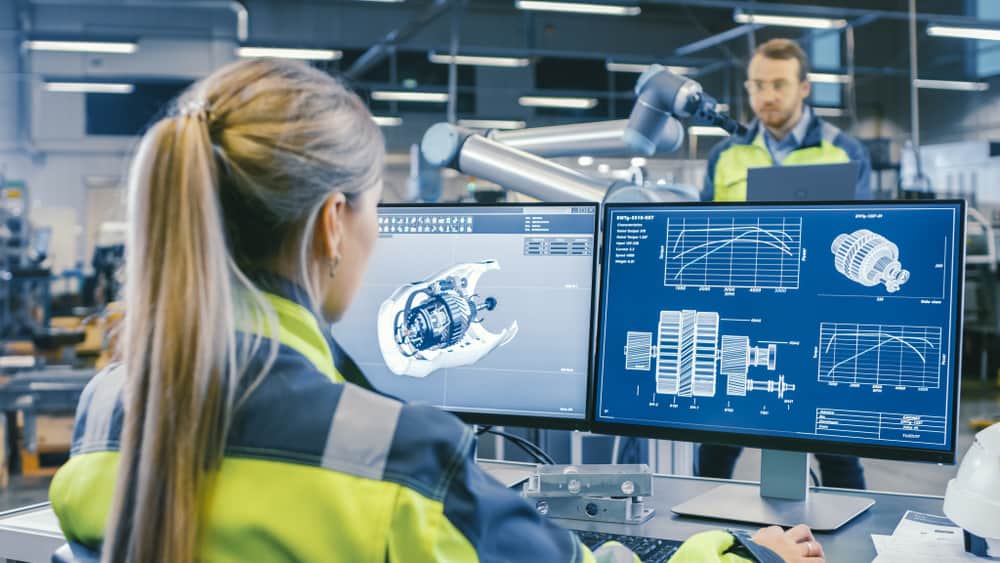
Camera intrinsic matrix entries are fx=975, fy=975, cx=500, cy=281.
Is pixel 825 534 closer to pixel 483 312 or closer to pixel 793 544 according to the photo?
pixel 793 544

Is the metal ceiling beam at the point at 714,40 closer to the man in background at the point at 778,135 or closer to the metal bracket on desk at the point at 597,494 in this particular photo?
the man in background at the point at 778,135

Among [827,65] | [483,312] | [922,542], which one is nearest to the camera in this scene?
[922,542]

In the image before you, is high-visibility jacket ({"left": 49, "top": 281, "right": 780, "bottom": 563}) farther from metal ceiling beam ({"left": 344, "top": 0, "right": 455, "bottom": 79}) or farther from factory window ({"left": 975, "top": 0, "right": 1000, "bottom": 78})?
metal ceiling beam ({"left": 344, "top": 0, "right": 455, "bottom": 79})

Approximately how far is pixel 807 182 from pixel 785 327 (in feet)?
1.74

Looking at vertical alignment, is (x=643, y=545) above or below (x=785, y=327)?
below

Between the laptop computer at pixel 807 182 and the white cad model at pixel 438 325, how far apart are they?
23.7 inches

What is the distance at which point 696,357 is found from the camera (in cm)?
125

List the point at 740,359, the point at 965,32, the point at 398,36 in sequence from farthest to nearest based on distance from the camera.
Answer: the point at 398,36, the point at 965,32, the point at 740,359

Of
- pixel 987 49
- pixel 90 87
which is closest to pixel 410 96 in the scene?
pixel 90 87

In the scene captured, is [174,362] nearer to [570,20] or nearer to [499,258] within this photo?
[499,258]

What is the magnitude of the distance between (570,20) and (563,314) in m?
9.88

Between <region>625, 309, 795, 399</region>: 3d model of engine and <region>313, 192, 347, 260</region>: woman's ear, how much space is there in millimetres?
587

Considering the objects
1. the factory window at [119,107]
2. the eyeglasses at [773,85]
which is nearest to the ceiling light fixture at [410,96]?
the factory window at [119,107]

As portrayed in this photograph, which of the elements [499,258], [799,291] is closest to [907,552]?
[799,291]
